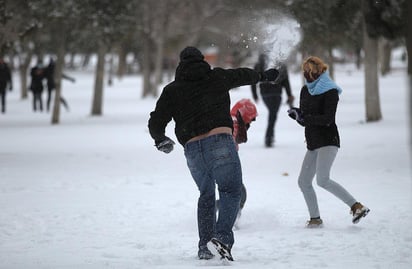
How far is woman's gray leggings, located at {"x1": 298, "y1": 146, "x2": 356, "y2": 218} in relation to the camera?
A: 7461 millimetres

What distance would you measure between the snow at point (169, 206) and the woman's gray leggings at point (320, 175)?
307 mm

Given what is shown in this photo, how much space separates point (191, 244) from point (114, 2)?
14.9 meters

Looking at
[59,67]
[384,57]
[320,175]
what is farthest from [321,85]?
[384,57]

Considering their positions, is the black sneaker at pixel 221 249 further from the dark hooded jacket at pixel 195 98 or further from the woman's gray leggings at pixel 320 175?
the woman's gray leggings at pixel 320 175

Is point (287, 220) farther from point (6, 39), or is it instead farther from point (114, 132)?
point (114, 132)

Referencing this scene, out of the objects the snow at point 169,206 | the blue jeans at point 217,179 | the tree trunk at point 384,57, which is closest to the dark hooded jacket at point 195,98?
the blue jeans at point 217,179

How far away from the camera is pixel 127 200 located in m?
9.59

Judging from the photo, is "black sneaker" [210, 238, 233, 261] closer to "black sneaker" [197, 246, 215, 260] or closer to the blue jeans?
the blue jeans

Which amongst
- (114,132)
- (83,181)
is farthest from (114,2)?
(83,181)

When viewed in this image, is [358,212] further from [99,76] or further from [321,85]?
[99,76]

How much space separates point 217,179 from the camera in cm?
607

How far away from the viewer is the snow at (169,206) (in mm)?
6457

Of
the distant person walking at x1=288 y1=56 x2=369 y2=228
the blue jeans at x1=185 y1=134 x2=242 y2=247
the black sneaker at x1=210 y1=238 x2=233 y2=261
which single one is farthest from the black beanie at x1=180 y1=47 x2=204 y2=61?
the distant person walking at x1=288 y1=56 x2=369 y2=228

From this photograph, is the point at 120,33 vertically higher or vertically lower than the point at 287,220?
higher
